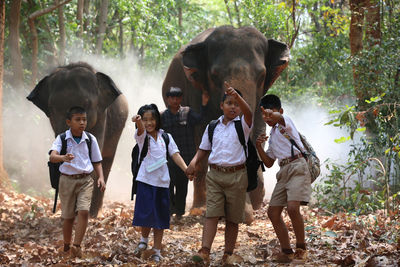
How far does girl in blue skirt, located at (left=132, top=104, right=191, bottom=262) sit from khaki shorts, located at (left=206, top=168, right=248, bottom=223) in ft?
1.68

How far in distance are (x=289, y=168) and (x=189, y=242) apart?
77.1 inches

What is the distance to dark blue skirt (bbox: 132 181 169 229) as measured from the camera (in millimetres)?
5988

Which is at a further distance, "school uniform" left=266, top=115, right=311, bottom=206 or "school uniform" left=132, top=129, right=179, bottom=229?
"school uniform" left=132, top=129, right=179, bottom=229

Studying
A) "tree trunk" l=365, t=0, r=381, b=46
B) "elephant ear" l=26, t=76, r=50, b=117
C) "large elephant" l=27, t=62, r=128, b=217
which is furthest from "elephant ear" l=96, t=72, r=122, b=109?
"tree trunk" l=365, t=0, r=381, b=46

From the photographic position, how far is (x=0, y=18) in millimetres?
11211

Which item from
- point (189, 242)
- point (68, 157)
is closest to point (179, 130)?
point (189, 242)

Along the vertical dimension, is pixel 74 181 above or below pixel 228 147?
below

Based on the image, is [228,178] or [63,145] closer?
[228,178]

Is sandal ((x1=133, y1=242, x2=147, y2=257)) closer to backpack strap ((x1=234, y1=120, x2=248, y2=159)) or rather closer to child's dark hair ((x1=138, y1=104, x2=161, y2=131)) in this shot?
child's dark hair ((x1=138, y1=104, x2=161, y2=131))

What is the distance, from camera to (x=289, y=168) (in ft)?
18.4

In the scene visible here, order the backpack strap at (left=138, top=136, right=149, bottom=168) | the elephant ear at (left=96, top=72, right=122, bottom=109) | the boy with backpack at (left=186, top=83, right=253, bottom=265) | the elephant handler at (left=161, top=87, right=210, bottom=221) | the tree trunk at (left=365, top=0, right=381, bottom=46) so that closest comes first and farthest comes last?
the boy with backpack at (left=186, top=83, right=253, bottom=265)
the backpack strap at (left=138, top=136, right=149, bottom=168)
the elephant handler at (left=161, top=87, right=210, bottom=221)
the elephant ear at (left=96, top=72, right=122, bottom=109)
the tree trunk at (left=365, top=0, right=381, bottom=46)

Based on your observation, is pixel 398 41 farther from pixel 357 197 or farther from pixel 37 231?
pixel 37 231

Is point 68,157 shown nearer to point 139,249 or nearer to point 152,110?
point 152,110

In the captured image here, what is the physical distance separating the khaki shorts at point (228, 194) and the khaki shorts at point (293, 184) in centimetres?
35
